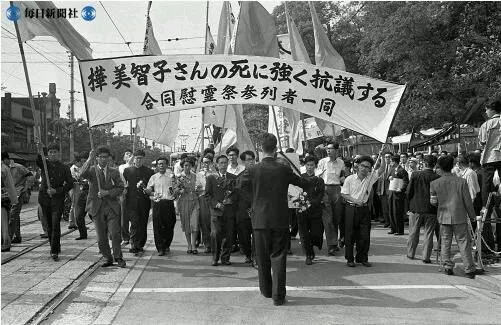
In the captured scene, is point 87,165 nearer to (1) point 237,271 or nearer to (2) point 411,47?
(1) point 237,271

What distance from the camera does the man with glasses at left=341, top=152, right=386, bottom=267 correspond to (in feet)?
26.8

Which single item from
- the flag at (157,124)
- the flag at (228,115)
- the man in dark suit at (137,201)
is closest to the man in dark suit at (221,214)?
the man in dark suit at (137,201)

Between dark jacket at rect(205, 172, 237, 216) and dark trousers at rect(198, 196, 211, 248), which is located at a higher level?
dark jacket at rect(205, 172, 237, 216)

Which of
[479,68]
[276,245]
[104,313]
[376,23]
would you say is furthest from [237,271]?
[376,23]

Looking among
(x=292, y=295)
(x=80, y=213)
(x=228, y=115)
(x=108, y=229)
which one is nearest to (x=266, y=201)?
(x=292, y=295)

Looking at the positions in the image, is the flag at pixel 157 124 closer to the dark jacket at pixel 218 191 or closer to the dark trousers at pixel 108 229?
the dark jacket at pixel 218 191

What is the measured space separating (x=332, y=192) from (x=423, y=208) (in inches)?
74.2

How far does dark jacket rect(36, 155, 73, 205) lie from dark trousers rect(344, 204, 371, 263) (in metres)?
4.73

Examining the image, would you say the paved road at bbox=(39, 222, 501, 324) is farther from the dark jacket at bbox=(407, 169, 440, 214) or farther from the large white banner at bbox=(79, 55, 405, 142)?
the large white banner at bbox=(79, 55, 405, 142)

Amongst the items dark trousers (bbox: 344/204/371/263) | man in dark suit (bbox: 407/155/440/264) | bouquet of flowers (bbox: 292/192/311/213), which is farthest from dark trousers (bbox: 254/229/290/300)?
man in dark suit (bbox: 407/155/440/264)

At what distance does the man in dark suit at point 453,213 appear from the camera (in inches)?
289

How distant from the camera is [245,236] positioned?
28.0 ft

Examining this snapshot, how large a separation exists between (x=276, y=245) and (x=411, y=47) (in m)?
17.5

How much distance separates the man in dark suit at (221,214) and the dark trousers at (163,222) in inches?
40.4
